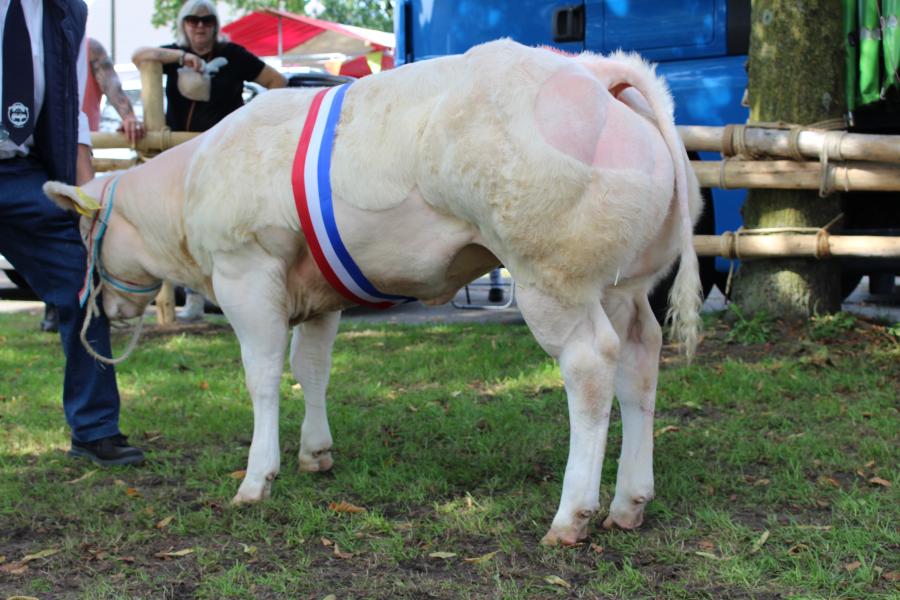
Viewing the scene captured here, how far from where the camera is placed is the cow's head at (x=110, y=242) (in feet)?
14.3

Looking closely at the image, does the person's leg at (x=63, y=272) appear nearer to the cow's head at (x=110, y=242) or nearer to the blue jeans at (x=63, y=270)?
the blue jeans at (x=63, y=270)

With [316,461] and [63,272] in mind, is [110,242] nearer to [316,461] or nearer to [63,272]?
[63,272]

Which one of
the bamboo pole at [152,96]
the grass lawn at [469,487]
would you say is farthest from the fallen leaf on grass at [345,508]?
the bamboo pole at [152,96]

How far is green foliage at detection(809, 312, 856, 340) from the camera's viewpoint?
247 inches

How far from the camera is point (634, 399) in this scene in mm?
3719

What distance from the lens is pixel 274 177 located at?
3875mm

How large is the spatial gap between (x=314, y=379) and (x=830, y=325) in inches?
132

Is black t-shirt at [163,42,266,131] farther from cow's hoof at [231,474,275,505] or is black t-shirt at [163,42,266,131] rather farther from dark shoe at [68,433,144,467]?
cow's hoof at [231,474,275,505]

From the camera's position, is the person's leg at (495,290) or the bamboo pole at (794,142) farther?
the person's leg at (495,290)

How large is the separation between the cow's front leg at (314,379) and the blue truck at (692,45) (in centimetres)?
309

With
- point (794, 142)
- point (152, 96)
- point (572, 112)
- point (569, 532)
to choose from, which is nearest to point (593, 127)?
point (572, 112)

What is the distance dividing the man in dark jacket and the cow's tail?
2.35m

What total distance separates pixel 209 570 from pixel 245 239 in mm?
1193

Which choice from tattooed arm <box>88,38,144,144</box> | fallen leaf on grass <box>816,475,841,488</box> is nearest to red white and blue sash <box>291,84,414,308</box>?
fallen leaf on grass <box>816,475,841,488</box>
